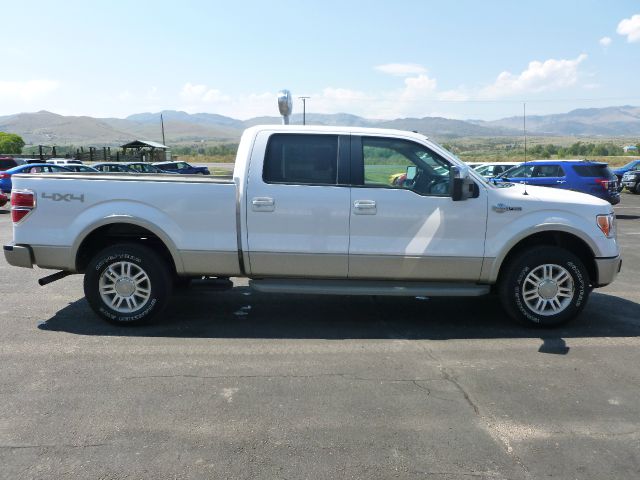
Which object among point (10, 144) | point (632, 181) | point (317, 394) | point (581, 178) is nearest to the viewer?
point (317, 394)

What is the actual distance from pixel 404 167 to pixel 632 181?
2551cm

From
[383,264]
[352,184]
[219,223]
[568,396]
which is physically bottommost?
[568,396]

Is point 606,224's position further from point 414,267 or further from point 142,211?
point 142,211

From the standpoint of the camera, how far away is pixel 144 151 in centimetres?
5591

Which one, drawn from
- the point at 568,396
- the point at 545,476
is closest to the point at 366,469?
the point at 545,476

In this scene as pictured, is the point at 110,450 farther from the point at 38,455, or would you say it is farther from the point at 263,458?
the point at 263,458

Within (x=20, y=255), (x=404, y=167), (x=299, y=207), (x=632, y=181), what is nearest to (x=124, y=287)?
(x=20, y=255)

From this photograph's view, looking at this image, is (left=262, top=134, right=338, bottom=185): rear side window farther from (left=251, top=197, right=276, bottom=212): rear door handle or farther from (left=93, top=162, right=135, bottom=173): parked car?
(left=93, top=162, right=135, bottom=173): parked car

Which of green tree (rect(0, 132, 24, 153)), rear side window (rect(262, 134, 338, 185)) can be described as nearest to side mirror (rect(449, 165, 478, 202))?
rear side window (rect(262, 134, 338, 185))

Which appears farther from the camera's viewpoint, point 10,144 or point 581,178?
point 10,144

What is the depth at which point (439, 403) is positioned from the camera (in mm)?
4117

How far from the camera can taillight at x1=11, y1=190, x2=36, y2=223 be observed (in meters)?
5.64

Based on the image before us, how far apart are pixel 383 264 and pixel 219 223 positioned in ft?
5.55

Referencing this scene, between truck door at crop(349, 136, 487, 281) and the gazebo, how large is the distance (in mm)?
50072
